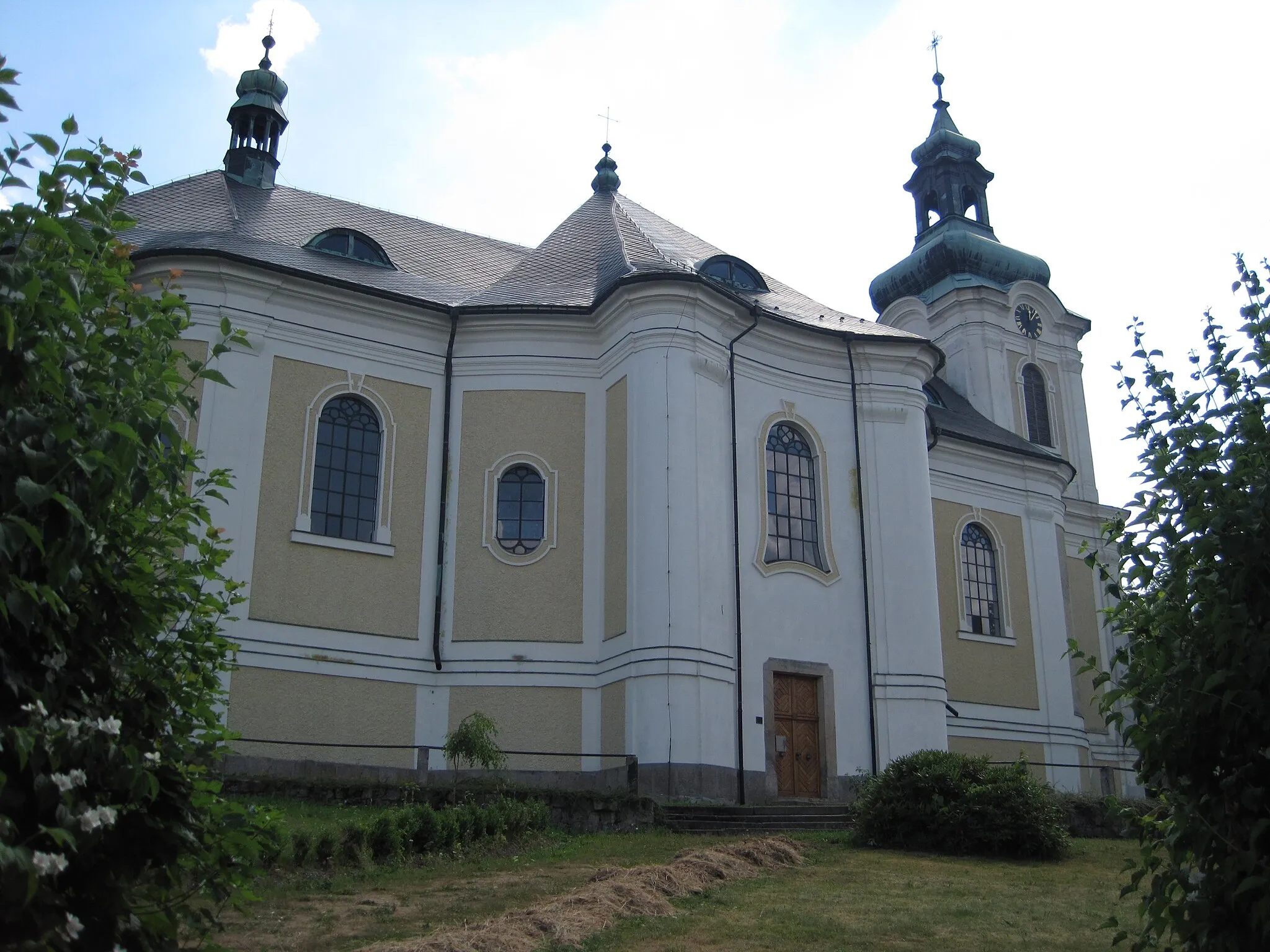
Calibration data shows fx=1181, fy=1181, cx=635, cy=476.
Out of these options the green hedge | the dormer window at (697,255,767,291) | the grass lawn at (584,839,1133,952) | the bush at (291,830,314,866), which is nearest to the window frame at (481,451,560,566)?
the dormer window at (697,255,767,291)

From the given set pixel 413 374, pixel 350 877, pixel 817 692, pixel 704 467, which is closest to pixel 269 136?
pixel 413 374

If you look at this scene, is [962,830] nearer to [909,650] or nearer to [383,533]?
[909,650]

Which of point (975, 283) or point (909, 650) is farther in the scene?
point (975, 283)

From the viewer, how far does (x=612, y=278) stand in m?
22.1

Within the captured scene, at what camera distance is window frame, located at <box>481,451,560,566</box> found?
20.6 metres

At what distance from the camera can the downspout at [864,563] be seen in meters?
20.9

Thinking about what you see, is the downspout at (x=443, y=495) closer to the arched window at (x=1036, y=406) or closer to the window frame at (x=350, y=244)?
the window frame at (x=350, y=244)

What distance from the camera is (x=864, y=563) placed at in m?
21.9

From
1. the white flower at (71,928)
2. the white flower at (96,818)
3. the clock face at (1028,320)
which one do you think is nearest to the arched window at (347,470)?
the white flower at (96,818)

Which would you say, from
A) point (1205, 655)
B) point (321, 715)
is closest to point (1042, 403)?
point (321, 715)

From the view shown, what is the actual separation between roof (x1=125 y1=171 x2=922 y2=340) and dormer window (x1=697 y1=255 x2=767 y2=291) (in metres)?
0.23

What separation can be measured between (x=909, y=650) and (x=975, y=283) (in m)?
17.0

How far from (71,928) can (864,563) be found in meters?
19.2

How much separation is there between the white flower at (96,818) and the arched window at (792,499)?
17709mm
